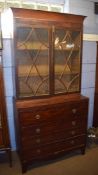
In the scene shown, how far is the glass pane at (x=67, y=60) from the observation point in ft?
7.30

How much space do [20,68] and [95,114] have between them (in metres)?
1.79

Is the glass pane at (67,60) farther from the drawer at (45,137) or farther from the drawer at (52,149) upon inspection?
the drawer at (52,149)

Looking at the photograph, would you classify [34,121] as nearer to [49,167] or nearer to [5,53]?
[49,167]

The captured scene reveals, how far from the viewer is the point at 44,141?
86.5 inches

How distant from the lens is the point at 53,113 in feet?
7.08

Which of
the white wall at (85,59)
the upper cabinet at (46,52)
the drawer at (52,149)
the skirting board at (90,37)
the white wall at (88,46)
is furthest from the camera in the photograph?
the skirting board at (90,37)

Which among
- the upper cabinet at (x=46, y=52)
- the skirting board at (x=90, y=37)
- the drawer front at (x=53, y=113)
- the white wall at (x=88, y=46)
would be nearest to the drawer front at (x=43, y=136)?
the drawer front at (x=53, y=113)

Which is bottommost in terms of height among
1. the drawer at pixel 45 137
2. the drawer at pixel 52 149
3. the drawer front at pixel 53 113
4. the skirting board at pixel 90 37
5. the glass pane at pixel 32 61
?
the drawer at pixel 52 149

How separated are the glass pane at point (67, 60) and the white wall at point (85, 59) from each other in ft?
1.72

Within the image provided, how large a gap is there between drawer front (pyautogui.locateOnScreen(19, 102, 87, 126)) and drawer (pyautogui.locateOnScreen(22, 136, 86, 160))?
0.36 meters

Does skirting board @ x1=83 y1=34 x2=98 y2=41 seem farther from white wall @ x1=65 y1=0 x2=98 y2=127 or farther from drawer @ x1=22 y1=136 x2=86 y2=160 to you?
drawer @ x1=22 y1=136 x2=86 y2=160

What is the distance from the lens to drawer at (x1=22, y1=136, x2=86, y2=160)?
2166 mm

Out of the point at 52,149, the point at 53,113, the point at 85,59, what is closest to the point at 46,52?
the point at 53,113

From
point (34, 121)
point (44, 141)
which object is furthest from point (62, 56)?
point (44, 141)
